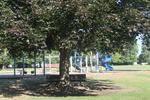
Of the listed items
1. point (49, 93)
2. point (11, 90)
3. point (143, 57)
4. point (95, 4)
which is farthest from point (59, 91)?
point (143, 57)

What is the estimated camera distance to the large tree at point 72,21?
870 inches

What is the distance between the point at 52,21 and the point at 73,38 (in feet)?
4.28

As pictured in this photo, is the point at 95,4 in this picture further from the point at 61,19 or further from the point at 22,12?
the point at 22,12

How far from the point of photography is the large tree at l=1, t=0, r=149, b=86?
870 inches

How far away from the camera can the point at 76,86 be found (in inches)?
1198

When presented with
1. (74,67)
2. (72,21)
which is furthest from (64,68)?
(74,67)

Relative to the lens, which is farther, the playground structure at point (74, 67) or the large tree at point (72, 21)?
the playground structure at point (74, 67)

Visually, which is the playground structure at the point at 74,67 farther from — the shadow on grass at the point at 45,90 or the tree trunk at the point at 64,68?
Result: the tree trunk at the point at 64,68

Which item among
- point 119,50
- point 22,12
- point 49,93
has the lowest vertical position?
point 49,93

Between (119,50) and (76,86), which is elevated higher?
(119,50)

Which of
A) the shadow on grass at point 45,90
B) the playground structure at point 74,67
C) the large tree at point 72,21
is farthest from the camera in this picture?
the playground structure at point 74,67

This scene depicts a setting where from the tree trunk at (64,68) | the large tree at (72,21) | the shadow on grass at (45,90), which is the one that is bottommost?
the shadow on grass at (45,90)

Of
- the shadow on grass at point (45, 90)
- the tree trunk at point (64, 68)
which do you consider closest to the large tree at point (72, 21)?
the shadow on grass at point (45, 90)

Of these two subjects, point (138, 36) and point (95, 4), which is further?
point (138, 36)
